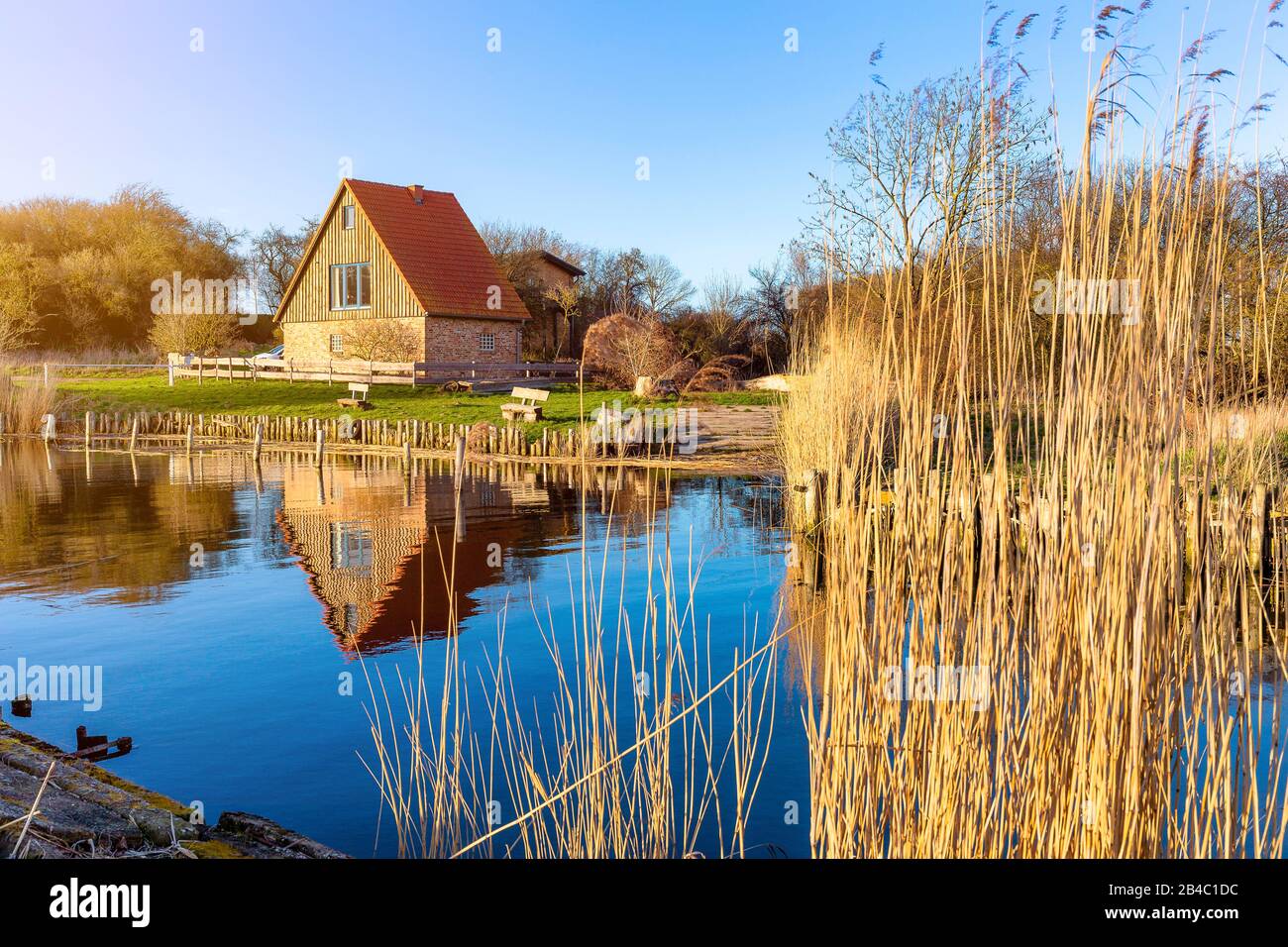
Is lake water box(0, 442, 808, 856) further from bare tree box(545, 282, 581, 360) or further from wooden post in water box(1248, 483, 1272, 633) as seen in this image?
bare tree box(545, 282, 581, 360)

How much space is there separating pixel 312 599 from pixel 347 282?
23412 mm

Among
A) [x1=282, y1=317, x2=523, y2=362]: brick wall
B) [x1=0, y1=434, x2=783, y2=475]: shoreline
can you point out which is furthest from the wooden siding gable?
[x1=0, y1=434, x2=783, y2=475]: shoreline

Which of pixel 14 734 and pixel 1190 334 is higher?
pixel 1190 334

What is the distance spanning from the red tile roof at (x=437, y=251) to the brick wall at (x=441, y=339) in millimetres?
487

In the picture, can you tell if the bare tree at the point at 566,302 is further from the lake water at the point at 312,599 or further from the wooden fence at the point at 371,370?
the lake water at the point at 312,599

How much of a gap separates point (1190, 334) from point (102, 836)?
3.73m

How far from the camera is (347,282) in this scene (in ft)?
99.6

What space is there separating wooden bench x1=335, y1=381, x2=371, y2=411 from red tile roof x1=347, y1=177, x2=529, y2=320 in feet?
15.8

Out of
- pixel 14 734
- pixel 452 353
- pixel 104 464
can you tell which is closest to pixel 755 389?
pixel 452 353

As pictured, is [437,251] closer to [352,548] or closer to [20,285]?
[20,285]

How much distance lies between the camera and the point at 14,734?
527cm

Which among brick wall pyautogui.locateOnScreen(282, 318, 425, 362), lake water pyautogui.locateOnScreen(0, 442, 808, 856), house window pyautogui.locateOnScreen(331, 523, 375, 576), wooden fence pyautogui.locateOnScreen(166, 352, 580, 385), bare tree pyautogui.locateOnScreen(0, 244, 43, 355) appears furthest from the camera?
bare tree pyautogui.locateOnScreen(0, 244, 43, 355)

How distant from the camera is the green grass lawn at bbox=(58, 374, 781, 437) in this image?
2164 cm

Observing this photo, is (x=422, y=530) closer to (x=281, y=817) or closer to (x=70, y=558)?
(x=70, y=558)
